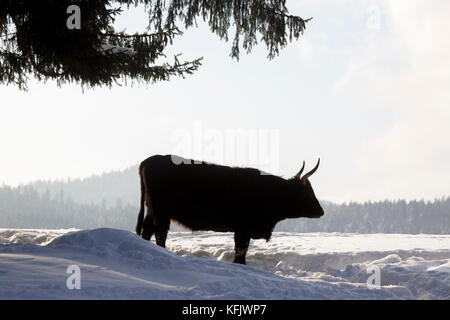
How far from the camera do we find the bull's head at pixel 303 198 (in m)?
10.3

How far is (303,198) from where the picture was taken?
1032 centimetres

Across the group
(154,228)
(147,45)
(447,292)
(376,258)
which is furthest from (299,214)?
(147,45)

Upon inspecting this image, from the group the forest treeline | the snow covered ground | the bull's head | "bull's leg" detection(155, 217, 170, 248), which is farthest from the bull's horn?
the forest treeline

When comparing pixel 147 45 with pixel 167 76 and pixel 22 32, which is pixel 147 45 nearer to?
pixel 167 76

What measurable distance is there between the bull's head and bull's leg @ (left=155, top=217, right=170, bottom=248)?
2538 millimetres

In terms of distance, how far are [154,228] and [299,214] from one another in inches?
114

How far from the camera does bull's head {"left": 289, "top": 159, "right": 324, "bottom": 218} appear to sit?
33.7 ft

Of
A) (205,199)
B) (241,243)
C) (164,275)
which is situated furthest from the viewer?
(205,199)

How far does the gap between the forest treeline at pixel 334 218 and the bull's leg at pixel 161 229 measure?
397 ft

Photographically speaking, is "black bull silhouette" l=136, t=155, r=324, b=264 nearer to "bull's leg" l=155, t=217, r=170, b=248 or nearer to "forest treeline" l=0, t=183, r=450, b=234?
"bull's leg" l=155, t=217, r=170, b=248

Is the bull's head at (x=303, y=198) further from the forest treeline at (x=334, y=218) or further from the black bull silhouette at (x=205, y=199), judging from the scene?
the forest treeline at (x=334, y=218)

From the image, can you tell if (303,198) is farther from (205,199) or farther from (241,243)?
(205,199)

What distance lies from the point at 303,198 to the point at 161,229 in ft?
9.39

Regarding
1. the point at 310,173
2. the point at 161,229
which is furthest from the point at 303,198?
the point at 161,229
